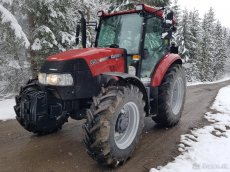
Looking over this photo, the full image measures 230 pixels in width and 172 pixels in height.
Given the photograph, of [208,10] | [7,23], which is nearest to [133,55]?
[7,23]

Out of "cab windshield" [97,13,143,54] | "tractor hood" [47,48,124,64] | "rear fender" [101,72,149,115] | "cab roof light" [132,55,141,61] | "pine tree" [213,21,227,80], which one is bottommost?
"pine tree" [213,21,227,80]

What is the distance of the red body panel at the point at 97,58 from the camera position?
445 centimetres

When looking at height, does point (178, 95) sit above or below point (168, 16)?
below

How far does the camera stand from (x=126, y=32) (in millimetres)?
5434

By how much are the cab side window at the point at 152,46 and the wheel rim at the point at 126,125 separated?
4.32 ft

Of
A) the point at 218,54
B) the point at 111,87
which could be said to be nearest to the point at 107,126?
the point at 111,87

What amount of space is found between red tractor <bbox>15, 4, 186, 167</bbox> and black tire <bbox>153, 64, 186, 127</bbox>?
0.02 meters

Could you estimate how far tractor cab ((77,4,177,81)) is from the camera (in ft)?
17.5

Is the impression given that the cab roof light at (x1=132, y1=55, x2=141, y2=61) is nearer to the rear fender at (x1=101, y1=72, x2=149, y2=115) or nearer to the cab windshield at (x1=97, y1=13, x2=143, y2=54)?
the cab windshield at (x1=97, y1=13, x2=143, y2=54)

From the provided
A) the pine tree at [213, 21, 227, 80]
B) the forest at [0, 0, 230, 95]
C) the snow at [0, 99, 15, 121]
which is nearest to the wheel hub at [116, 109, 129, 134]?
the snow at [0, 99, 15, 121]

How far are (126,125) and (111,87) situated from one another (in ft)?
2.34

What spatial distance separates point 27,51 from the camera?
12.1 metres

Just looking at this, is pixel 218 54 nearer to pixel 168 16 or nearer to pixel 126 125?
pixel 168 16

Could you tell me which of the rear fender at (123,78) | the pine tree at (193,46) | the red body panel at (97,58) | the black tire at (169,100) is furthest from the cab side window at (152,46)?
the pine tree at (193,46)
